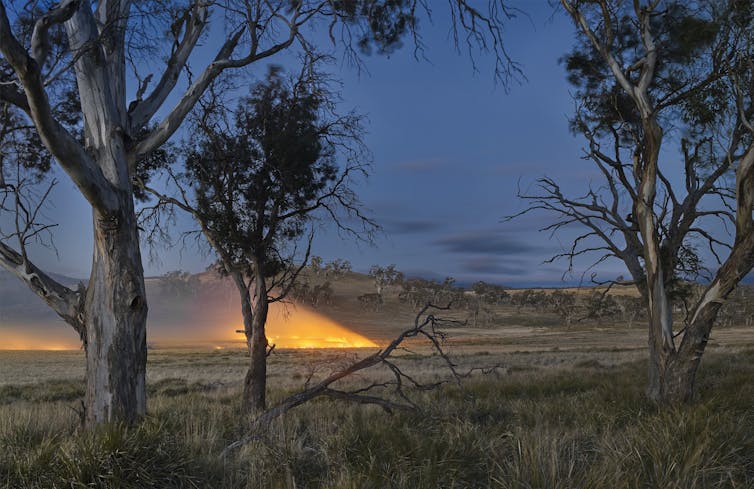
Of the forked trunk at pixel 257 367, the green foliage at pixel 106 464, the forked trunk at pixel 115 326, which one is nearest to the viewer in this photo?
the green foliage at pixel 106 464

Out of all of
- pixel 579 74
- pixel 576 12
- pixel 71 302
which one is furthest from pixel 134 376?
pixel 579 74

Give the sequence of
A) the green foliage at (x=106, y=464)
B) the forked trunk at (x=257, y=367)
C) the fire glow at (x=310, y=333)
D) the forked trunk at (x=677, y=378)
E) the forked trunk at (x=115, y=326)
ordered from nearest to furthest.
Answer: the green foliage at (x=106, y=464) < the forked trunk at (x=115, y=326) < the forked trunk at (x=677, y=378) < the forked trunk at (x=257, y=367) < the fire glow at (x=310, y=333)

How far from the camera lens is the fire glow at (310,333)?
92125 millimetres

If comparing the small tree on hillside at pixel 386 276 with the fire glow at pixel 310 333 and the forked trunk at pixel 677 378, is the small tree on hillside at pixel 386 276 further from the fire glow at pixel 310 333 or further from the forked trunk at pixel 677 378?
the forked trunk at pixel 677 378

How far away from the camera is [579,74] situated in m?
13.7

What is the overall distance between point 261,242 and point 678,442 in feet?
31.5

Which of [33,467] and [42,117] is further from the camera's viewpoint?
[42,117]

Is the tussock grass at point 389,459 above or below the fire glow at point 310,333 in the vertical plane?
above

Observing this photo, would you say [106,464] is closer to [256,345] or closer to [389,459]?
[389,459]

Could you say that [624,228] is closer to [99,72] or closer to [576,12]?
[576,12]

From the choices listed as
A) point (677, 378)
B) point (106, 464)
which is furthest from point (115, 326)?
point (677, 378)

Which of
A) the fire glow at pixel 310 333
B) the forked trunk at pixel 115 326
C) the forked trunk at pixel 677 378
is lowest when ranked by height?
the fire glow at pixel 310 333

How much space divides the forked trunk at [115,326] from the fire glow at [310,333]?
82406 mm

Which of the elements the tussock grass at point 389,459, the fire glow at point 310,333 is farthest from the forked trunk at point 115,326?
the fire glow at point 310,333
